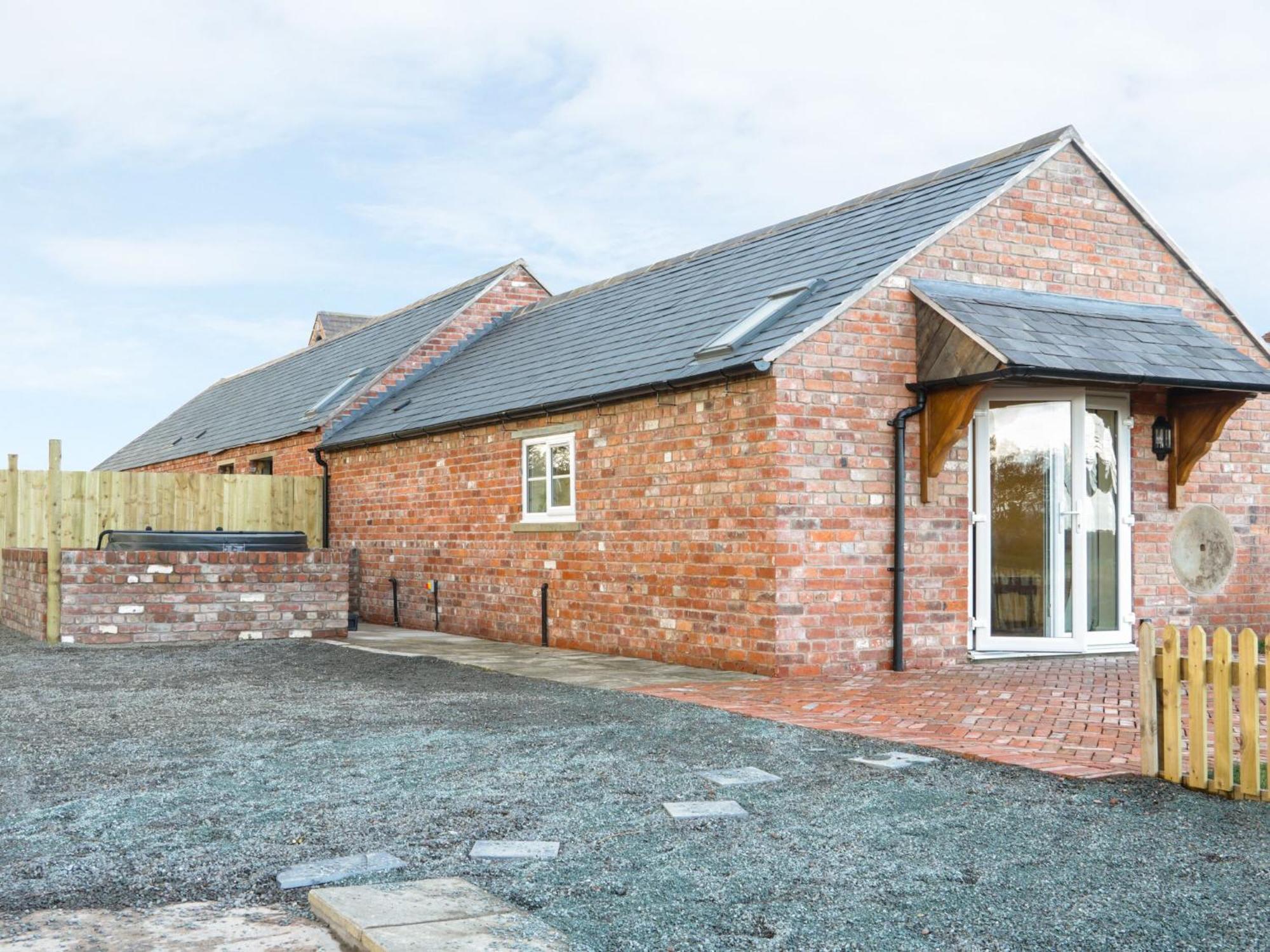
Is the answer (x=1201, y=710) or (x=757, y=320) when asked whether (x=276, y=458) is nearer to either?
(x=757, y=320)

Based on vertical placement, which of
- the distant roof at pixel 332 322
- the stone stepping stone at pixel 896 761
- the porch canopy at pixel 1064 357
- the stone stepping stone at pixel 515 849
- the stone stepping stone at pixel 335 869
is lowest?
the stone stepping stone at pixel 896 761

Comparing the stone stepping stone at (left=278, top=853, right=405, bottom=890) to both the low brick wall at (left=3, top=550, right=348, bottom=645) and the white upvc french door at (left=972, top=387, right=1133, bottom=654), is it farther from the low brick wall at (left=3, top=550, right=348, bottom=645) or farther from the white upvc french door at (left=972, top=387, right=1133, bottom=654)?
the low brick wall at (left=3, top=550, right=348, bottom=645)

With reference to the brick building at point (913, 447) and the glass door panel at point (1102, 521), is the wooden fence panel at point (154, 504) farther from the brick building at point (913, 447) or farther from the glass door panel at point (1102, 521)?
the glass door panel at point (1102, 521)

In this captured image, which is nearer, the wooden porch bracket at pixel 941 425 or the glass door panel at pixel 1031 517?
the wooden porch bracket at pixel 941 425

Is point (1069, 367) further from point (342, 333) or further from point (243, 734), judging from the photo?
point (342, 333)

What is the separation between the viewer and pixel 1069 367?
1048 cm

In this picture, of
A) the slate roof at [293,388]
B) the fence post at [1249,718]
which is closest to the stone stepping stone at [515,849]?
the fence post at [1249,718]

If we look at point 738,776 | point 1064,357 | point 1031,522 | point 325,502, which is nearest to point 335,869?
point 738,776

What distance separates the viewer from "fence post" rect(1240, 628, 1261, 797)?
590 cm

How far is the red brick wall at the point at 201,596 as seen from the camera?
14.0m

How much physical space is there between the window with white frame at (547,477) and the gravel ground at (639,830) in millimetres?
5374

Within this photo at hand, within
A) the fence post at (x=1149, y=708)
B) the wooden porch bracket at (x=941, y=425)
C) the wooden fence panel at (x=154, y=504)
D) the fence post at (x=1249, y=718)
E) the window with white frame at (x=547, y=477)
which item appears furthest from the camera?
the wooden fence panel at (x=154, y=504)

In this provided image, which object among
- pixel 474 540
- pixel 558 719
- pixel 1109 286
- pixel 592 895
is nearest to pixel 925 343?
pixel 1109 286

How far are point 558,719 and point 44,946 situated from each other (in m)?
4.79
